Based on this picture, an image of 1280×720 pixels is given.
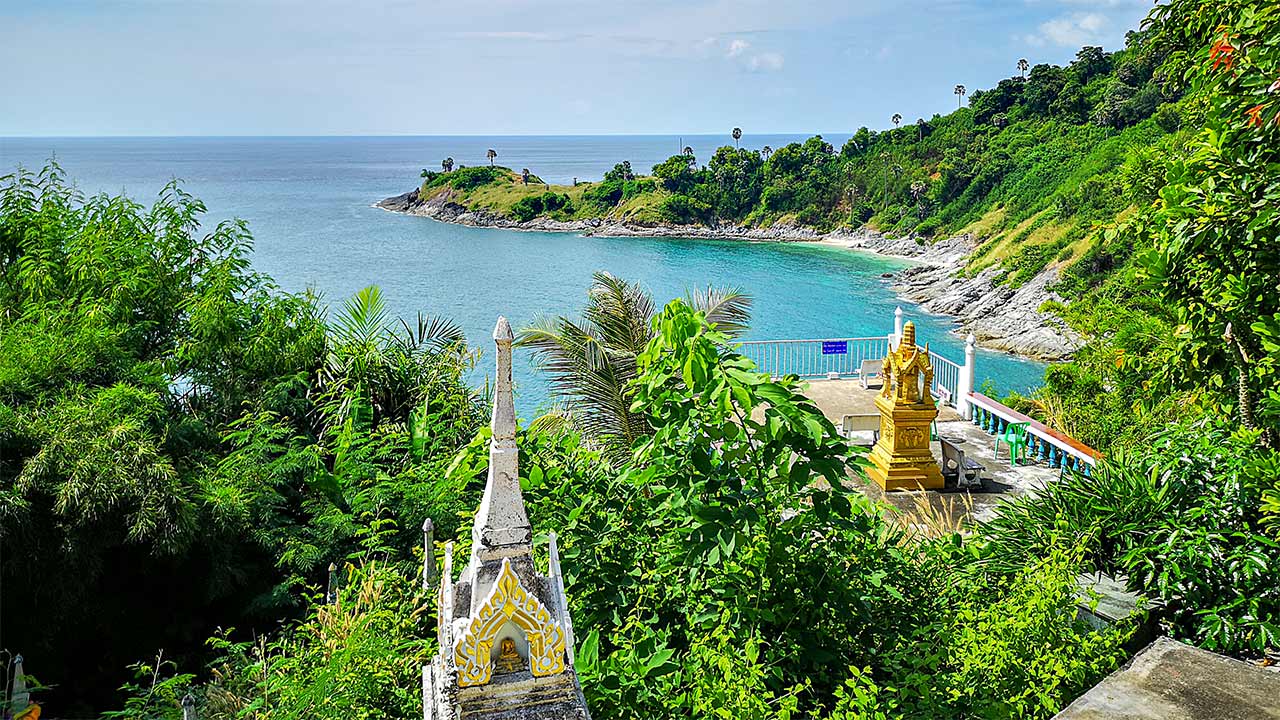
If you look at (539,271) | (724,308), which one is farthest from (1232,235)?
(539,271)

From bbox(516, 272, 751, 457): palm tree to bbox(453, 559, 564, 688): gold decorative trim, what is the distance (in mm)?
5558

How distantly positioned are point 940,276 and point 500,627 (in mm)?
58275

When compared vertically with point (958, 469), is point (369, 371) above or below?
above

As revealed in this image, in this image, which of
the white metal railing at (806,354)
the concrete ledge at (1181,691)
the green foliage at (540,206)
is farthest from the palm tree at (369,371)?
the green foliage at (540,206)

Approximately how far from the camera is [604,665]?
358cm

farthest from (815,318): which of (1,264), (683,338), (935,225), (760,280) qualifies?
(683,338)

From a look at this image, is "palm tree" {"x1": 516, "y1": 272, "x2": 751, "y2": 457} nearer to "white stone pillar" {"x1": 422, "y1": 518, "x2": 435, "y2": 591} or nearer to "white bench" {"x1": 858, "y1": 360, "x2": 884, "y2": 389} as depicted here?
"white stone pillar" {"x1": 422, "y1": 518, "x2": 435, "y2": 591}

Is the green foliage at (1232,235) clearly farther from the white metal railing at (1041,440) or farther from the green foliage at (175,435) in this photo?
the green foliage at (175,435)

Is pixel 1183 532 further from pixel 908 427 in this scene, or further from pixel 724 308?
pixel 724 308

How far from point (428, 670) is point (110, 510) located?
4.30 m

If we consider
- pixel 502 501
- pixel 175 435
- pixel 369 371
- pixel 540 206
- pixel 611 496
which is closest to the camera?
pixel 502 501

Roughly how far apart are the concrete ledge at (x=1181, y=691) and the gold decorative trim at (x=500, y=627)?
2.20 metres

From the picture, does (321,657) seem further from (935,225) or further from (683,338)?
(935,225)

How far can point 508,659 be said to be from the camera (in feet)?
9.73
